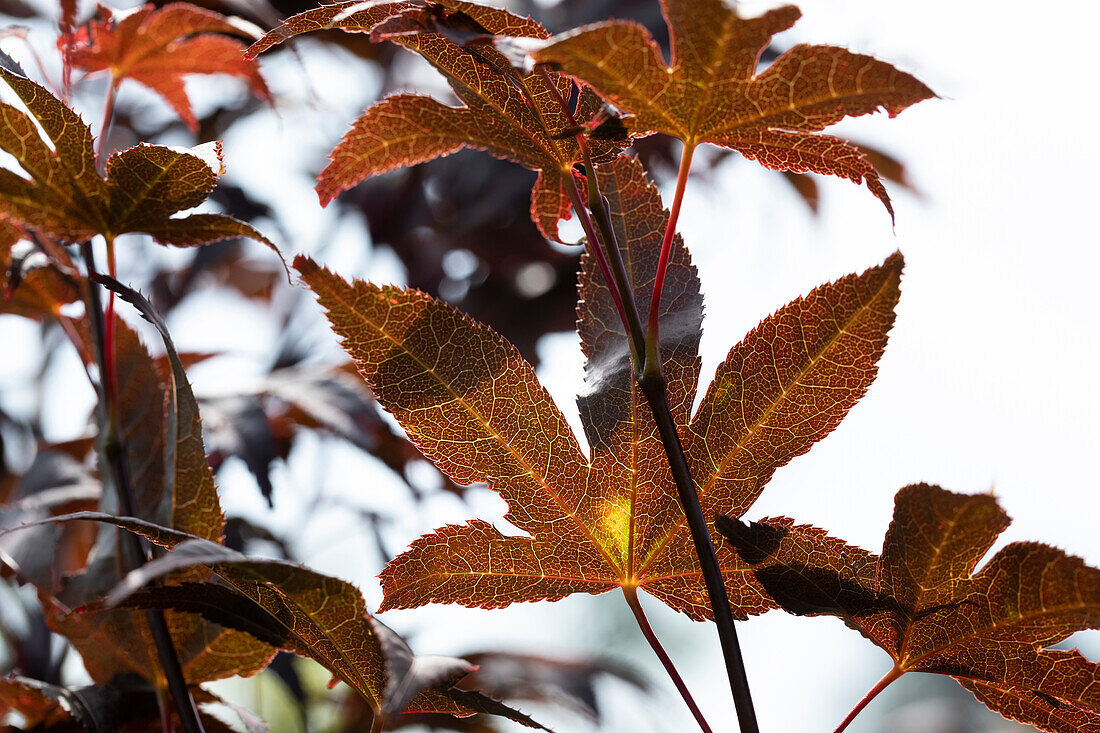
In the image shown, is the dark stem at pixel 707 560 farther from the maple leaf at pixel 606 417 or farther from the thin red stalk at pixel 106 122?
the thin red stalk at pixel 106 122

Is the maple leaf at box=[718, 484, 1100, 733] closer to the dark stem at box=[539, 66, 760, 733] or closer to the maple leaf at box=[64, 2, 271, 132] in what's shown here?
the dark stem at box=[539, 66, 760, 733]

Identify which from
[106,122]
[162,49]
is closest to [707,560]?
[106,122]

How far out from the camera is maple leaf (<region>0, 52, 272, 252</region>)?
13.7 inches

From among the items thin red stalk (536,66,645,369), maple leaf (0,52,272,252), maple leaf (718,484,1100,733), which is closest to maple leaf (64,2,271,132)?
maple leaf (0,52,272,252)

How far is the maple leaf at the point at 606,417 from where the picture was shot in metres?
0.29

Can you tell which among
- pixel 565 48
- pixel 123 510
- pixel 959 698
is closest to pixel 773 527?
pixel 565 48

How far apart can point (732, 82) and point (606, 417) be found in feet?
0.40

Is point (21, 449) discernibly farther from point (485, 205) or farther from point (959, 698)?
point (959, 698)

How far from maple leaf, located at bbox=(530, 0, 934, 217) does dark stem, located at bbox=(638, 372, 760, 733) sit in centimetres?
9

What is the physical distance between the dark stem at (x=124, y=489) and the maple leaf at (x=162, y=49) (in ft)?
0.66

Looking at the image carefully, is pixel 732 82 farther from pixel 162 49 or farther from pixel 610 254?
pixel 162 49

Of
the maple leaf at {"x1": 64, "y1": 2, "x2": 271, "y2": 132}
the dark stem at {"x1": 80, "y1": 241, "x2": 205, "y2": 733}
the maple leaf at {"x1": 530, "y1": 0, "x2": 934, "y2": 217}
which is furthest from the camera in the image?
the maple leaf at {"x1": 64, "y1": 2, "x2": 271, "y2": 132}

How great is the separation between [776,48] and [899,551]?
1077mm

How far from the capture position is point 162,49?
1.88 ft
